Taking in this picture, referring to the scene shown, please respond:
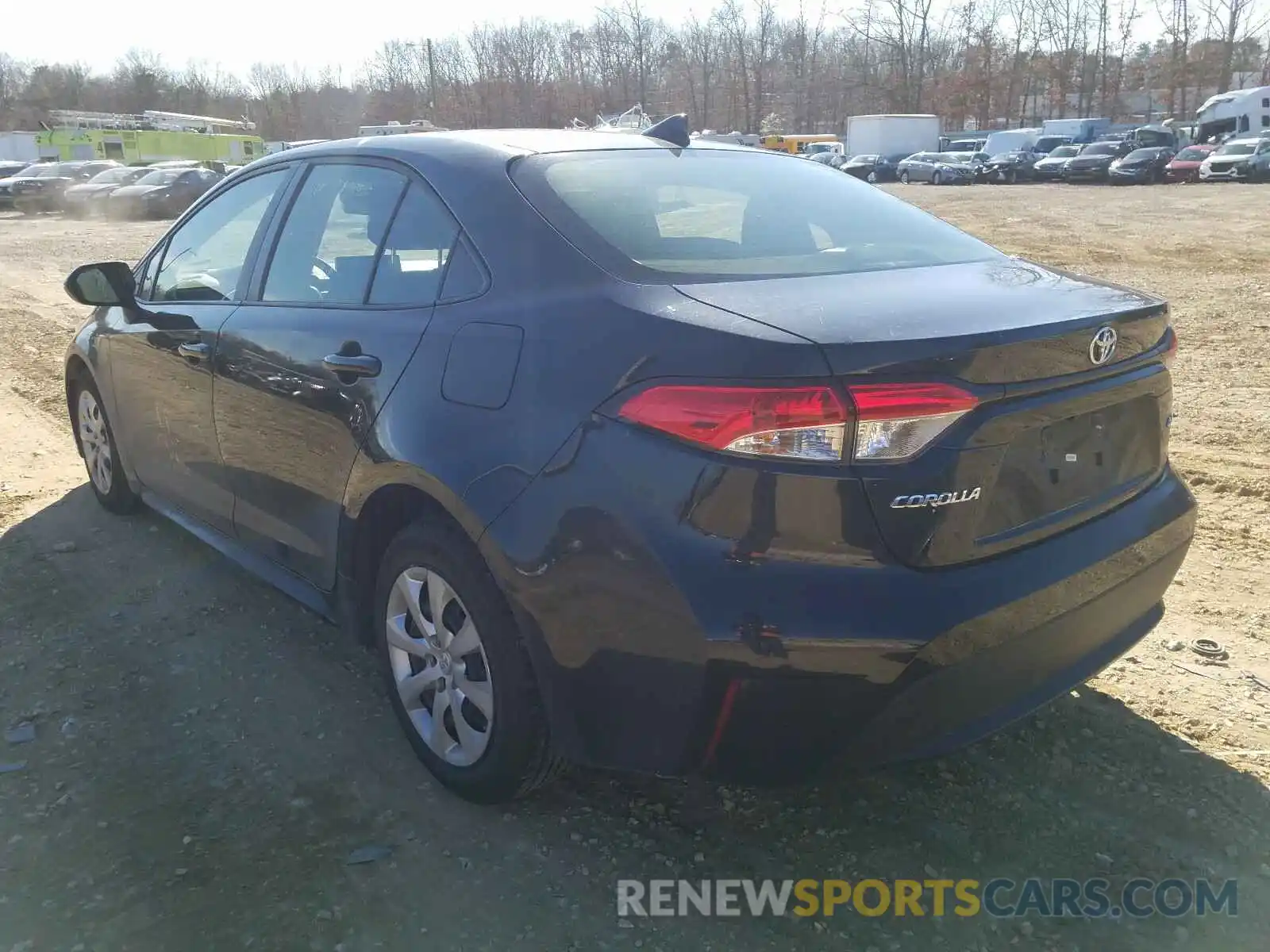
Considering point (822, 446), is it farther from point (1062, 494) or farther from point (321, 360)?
point (321, 360)

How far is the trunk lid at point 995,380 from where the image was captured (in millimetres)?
2041

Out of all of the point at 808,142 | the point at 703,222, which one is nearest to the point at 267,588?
the point at 703,222

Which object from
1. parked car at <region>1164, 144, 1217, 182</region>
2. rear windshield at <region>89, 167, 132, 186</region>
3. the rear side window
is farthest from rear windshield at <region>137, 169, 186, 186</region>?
parked car at <region>1164, 144, 1217, 182</region>

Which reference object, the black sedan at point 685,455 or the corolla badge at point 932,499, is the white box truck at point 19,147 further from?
the corolla badge at point 932,499

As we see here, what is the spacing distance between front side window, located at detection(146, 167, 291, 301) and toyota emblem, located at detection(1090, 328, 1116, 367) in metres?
2.63

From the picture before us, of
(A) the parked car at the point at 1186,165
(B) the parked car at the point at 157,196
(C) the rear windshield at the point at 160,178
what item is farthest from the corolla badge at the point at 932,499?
(A) the parked car at the point at 1186,165

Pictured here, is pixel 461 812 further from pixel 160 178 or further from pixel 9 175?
pixel 9 175

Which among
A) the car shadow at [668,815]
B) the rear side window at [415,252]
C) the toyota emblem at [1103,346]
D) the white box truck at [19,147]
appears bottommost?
the car shadow at [668,815]

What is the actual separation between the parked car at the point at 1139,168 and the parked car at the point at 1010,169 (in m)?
5.18

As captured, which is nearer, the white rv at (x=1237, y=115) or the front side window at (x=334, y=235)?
the front side window at (x=334, y=235)

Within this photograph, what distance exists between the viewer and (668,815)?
2.74 m

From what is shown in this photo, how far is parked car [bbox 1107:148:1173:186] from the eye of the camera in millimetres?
36500

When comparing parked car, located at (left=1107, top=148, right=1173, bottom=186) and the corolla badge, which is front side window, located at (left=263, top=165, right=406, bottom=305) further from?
parked car, located at (left=1107, top=148, right=1173, bottom=186)

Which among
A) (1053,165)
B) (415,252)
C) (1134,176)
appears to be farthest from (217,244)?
(1053,165)
